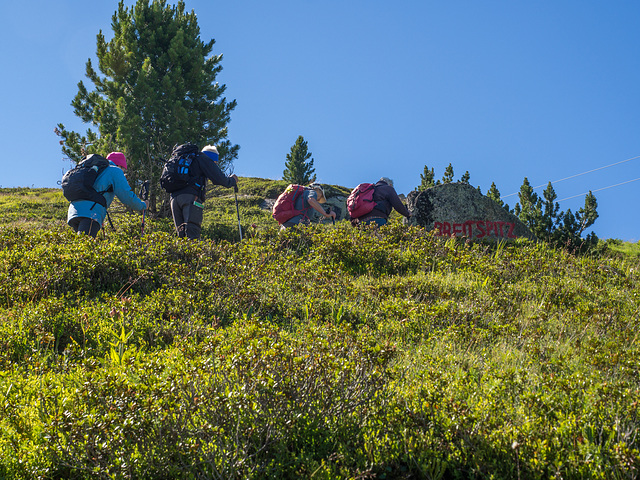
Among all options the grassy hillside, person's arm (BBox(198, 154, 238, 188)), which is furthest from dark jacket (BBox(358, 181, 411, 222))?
the grassy hillside

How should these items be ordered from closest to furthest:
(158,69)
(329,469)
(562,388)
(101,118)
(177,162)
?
1. (329,469)
2. (562,388)
3. (177,162)
4. (101,118)
5. (158,69)

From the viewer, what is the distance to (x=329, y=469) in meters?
2.55

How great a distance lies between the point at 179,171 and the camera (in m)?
9.00

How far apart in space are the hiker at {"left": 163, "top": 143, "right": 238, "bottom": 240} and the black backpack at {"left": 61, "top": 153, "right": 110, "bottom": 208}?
1.44 metres

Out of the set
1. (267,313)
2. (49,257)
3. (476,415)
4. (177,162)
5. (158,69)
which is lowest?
(476,415)

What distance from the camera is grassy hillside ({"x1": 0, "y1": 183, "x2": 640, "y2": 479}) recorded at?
266 centimetres

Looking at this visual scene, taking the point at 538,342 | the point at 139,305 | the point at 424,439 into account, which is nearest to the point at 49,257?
the point at 139,305

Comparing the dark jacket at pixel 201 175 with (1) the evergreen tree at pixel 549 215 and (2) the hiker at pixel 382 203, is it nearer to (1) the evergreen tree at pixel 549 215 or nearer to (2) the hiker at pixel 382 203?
(2) the hiker at pixel 382 203

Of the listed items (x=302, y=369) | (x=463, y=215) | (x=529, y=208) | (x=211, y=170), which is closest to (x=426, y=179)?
(x=529, y=208)

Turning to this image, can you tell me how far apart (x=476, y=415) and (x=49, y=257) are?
5.67m

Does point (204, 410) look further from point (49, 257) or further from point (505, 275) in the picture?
point (505, 275)

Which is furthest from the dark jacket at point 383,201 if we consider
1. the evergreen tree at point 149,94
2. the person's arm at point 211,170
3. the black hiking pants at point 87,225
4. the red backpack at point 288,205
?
the evergreen tree at point 149,94

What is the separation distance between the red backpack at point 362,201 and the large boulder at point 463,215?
1820 millimetres

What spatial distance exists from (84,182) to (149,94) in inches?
412
